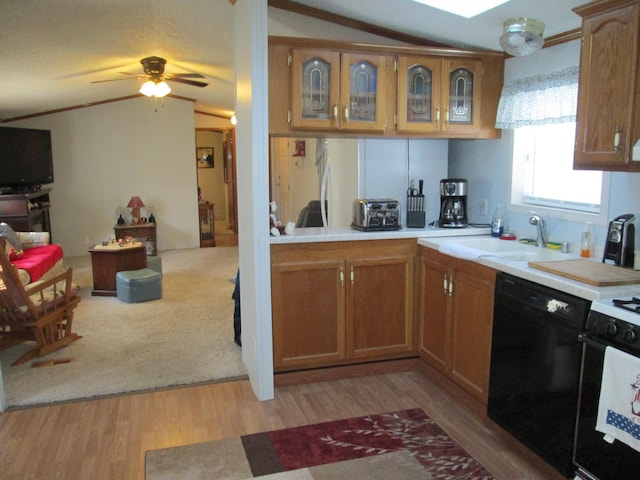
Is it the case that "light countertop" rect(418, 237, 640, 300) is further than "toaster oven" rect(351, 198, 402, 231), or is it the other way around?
"toaster oven" rect(351, 198, 402, 231)

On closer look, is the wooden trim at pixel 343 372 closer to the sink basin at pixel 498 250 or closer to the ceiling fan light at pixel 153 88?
the sink basin at pixel 498 250

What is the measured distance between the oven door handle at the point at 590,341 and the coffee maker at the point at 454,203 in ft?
5.36

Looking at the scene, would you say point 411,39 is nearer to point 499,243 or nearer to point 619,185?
point 499,243

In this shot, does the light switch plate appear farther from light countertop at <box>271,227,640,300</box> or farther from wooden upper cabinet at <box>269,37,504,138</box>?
wooden upper cabinet at <box>269,37,504,138</box>

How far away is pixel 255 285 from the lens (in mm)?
3115

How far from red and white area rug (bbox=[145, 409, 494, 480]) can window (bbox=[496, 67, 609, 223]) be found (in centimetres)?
147

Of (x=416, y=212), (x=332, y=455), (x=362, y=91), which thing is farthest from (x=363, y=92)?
(x=332, y=455)

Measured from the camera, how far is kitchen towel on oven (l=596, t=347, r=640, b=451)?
184 cm

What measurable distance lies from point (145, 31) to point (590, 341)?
3771 mm

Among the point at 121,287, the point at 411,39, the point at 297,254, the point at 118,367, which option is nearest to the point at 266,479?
the point at 297,254

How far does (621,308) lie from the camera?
198cm

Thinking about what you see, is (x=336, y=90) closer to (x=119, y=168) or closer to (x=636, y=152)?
(x=636, y=152)

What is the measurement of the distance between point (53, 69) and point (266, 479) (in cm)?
430

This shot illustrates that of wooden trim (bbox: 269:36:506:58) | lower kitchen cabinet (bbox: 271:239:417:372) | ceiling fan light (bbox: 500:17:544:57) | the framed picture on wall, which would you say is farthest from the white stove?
the framed picture on wall
